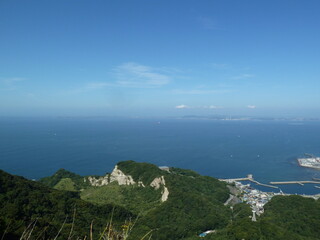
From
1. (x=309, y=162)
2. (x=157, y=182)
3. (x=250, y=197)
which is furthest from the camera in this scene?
(x=309, y=162)

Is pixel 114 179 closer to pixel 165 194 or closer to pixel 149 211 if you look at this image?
pixel 165 194

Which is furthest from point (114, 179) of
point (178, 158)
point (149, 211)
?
point (178, 158)

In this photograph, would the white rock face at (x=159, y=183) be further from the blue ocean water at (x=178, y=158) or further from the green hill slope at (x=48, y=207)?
the blue ocean water at (x=178, y=158)

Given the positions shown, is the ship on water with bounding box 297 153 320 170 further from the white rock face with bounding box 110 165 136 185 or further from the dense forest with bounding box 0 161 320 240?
the white rock face with bounding box 110 165 136 185

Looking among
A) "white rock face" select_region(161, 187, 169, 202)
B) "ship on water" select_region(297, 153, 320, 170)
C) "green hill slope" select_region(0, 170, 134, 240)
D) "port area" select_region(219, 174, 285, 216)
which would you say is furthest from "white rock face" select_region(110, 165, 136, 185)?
"ship on water" select_region(297, 153, 320, 170)

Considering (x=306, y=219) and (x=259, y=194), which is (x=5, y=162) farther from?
(x=306, y=219)

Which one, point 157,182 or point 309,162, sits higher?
point 157,182
